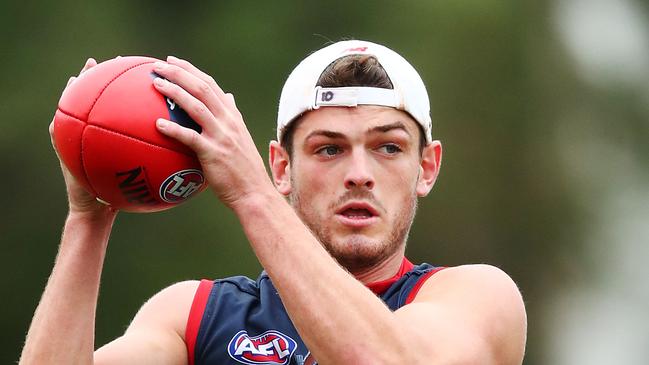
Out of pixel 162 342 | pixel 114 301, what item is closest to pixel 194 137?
pixel 162 342

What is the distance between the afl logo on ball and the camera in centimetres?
522

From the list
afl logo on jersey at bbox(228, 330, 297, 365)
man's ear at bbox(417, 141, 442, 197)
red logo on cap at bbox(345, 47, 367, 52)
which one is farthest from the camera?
man's ear at bbox(417, 141, 442, 197)

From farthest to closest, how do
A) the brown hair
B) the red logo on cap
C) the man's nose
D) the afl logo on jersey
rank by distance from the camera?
the red logo on cap → the brown hair → the man's nose → the afl logo on jersey

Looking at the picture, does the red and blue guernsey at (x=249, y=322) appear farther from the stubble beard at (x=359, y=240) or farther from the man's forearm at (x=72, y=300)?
the man's forearm at (x=72, y=300)

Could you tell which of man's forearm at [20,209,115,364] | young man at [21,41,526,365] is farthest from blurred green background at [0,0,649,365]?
man's forearm at [20,209,115,364]

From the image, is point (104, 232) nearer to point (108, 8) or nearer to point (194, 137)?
point (194, 137)

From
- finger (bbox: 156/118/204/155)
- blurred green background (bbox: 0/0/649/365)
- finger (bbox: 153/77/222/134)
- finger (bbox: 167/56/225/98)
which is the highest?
finger (bbox: 167/56/225/98)

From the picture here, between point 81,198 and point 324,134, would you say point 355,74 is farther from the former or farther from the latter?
point 81,198

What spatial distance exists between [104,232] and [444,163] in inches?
467

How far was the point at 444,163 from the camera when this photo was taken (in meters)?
17.3

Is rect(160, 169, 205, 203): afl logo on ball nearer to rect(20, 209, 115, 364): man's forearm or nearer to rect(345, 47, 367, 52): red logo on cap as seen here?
rect(20, 209, 115, 364): man's forearm

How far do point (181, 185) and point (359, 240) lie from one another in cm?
118

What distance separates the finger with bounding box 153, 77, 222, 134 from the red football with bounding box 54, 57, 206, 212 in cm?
3

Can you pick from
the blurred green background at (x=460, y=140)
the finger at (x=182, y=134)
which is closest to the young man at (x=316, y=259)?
the finger at (x=182, y=134)
